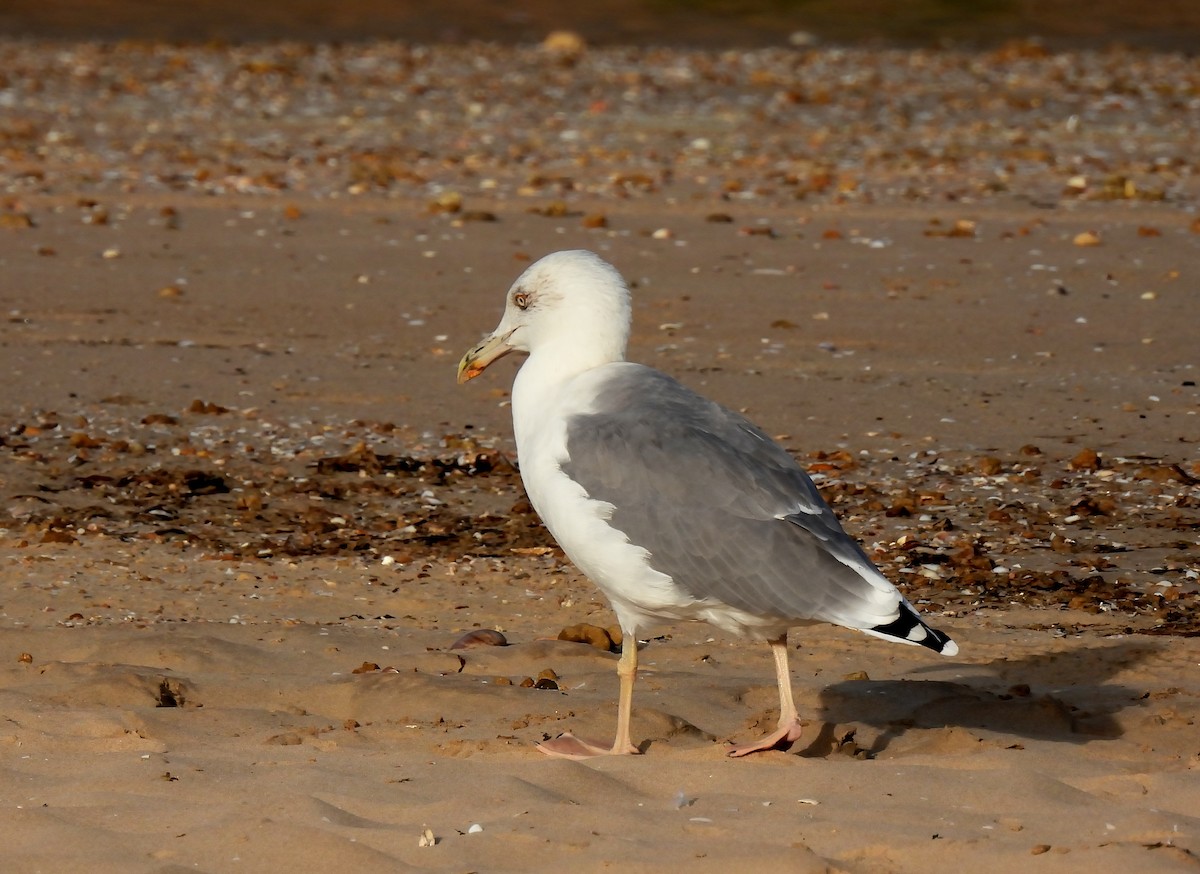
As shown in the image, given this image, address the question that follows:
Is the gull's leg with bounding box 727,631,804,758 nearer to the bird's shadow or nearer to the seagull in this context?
the seagull

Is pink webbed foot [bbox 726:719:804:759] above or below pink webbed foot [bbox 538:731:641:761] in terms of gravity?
above

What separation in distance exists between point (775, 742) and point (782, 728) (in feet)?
0.22

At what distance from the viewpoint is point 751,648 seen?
621 centimetres

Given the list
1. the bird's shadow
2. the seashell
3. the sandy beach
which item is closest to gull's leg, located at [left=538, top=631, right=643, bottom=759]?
the sandy beach

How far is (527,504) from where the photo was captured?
25.4 feet

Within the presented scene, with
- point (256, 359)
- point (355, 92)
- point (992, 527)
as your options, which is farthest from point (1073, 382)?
point (355, 92)

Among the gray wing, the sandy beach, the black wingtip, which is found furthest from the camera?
the gray wing

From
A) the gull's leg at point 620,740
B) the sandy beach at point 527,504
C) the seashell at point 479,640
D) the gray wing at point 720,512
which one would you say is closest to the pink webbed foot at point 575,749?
the gull's leg at point 620,740

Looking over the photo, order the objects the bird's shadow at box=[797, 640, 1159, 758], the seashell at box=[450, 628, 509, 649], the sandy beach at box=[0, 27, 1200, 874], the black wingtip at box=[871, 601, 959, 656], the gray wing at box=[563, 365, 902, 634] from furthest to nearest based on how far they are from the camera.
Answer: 1. the seashell at box=[450, 628, 509, 649]
2. the bird's shadow at box=[797, 640, 1159, 758]
3. the gray wing at box=[563, 365, 902, 634]
4. the black wingtip at box=[871, 601, 959, 656]
5. the sandy beach at box=[0, 27, 1200, 874]

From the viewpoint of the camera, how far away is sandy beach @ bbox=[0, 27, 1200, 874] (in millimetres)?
4359

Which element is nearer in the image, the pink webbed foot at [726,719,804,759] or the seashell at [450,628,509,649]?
the pink webbed foot at [726,719,804,759]

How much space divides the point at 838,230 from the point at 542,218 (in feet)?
6.74

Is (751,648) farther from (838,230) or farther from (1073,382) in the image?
(838,230)

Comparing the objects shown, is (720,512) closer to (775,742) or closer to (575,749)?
(775,742)
